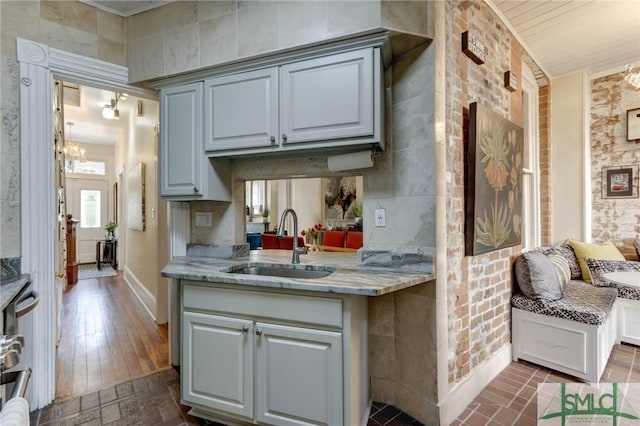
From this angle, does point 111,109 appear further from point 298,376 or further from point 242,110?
point 298,376

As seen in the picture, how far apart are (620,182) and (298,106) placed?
164 inches

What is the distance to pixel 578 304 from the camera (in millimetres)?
2508

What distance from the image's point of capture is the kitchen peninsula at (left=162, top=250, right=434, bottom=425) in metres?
1.56

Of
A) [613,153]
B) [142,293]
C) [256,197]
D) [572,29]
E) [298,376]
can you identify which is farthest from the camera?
[256,197]

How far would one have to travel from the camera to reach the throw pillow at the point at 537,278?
2637 millimetres

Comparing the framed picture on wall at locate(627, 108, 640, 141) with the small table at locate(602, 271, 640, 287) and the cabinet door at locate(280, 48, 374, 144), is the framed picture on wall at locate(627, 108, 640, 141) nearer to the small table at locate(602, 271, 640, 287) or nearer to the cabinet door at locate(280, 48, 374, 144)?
the small table at locate(602, 271, 640, 287)

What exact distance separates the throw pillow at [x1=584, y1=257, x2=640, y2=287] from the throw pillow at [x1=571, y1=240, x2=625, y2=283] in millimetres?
73

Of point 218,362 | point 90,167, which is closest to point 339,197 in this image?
point 218,362

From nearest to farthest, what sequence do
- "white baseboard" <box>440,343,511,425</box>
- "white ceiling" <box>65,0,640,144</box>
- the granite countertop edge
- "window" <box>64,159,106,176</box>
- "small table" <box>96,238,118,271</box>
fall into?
the granite countertop edge → "white baseboard" <box>440,343,511,425</box> → "white ceiling" <box>65,0,640,144</box> → "small table" <box>96,238,118,271</box> → "window" <box>64,159,106,176</box>

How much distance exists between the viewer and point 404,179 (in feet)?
6.47

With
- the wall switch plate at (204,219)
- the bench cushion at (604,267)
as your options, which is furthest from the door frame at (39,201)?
the bench cushion at (604,267)

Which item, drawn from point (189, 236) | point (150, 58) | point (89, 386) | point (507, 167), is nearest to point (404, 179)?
point (507, 167)

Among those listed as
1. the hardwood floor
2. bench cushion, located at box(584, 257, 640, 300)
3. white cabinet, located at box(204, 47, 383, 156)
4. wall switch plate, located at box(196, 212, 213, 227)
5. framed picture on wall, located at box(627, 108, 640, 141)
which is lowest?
the hardwood floor

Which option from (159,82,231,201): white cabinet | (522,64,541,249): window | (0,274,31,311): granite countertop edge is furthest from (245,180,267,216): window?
(0,274,31,311): granite countertop edge
